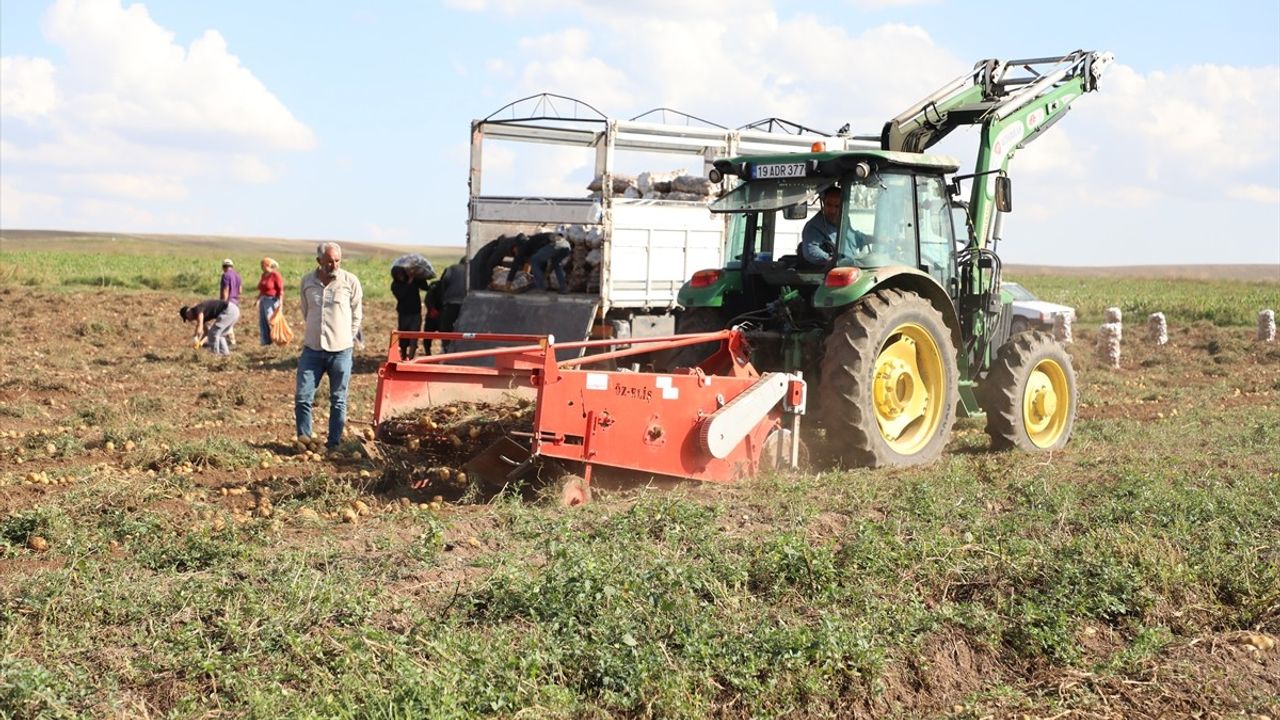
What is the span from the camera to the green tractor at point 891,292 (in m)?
8.74

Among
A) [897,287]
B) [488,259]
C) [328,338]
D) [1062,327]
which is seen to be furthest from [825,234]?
[1062,327]

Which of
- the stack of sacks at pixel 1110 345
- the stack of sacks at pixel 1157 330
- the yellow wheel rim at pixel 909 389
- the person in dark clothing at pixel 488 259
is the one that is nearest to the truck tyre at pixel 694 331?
the yellow wheel rim at pixel 909 389

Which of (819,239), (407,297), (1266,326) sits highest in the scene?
(819,239)

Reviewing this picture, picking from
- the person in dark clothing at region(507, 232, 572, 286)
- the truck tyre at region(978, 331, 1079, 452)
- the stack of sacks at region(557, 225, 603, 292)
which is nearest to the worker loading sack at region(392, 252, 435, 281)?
the person in dark clothing at region(507, 232, 572, 286)

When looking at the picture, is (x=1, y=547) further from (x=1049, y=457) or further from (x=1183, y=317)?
(x=1183, y=317)

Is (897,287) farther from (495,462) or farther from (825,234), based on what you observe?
(495,462)

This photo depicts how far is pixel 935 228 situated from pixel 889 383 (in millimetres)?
1335

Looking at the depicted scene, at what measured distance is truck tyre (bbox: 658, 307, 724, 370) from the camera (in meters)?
9.19

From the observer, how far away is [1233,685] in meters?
5.12

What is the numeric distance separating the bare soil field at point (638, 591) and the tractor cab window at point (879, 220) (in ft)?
5.00

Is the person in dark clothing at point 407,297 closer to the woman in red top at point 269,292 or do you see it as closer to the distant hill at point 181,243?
the woman in red top at point 269,292

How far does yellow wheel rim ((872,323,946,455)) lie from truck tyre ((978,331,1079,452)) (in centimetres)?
94

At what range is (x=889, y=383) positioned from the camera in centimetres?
908

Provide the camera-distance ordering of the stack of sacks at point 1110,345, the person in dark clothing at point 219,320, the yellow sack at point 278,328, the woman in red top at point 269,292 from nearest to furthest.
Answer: the person in dark clothing at point 219,320 < the woman in red top at point 269,292 < the yellow sack at point 278,328 < the stack of sacks at point 1110,345
